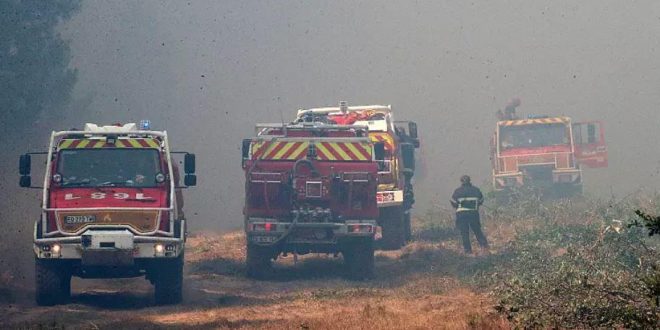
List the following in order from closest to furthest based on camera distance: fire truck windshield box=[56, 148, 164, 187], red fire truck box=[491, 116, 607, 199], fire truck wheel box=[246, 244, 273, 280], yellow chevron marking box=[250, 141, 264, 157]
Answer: fire truck windshield box=[56, 148, 164, 187], fire truck wheel box=[246, 244, 273, 280], yellow chevron marking box=[250, 141, 264, 157], red fire truck box=[491, 116, 607, 199]

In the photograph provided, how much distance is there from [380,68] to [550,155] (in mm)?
32159

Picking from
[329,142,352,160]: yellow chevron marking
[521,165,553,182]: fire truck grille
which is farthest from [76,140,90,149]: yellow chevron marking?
[521,165,553,182]: fire truck grille

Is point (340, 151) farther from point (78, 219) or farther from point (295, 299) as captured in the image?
point (78, 219)

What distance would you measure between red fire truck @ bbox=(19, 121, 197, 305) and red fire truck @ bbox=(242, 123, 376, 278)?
84.0 inches

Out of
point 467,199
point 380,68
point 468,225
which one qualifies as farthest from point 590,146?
point 380,68

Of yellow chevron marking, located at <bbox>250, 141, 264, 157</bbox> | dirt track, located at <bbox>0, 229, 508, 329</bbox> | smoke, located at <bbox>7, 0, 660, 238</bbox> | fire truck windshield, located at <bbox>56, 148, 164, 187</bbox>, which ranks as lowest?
dirt track, located at <bbox>0, 229, 508, 329</bbox>

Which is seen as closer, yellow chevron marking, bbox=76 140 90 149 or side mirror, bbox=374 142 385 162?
yellow chevron marking, bbox=76 140 90 149

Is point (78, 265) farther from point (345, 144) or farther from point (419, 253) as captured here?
point (419, 253)

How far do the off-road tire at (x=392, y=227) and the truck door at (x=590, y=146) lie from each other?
375 inches

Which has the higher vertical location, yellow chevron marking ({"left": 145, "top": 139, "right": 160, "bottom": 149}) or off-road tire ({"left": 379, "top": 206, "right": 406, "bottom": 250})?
yellow chevron marking ({"left": 145, "top": 139, "right": 160, "bottom": 149})

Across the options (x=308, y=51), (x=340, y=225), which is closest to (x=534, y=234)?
(x=340, y=225)

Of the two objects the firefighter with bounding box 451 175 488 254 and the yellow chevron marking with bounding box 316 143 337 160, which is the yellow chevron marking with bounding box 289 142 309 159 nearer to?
the yellow chevron marking with bounding box 316 143 337 160

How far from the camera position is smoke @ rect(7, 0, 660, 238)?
145 ft

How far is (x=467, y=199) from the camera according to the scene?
18500mm
